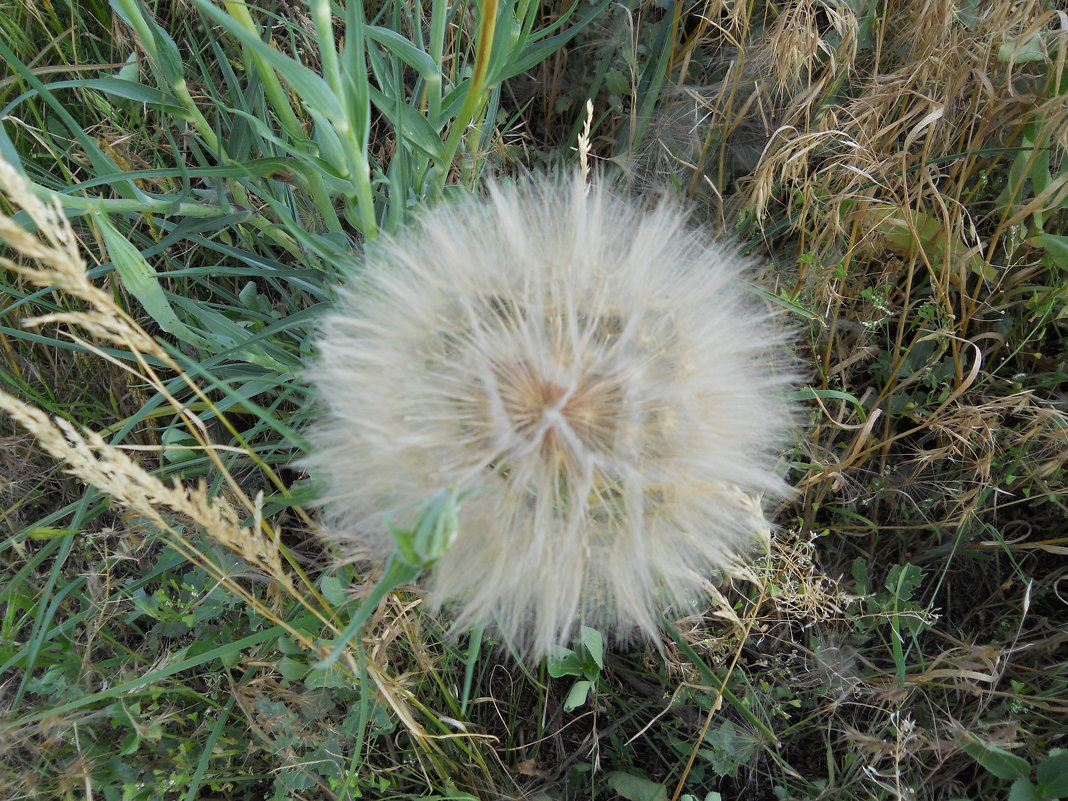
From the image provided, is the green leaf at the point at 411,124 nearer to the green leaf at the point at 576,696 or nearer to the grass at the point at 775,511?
the grass at the point at 775,511

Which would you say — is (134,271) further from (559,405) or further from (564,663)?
(564,663)

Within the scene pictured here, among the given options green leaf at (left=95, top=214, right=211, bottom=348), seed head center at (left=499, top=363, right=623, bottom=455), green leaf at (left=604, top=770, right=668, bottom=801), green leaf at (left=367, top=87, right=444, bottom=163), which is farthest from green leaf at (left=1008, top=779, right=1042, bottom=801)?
green leaf at (left=95, top=214, right=211, bottom=348)

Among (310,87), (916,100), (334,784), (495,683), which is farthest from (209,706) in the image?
(916,100)

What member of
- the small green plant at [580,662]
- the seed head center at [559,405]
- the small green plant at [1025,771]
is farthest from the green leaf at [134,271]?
the small green plant at [1025,771]

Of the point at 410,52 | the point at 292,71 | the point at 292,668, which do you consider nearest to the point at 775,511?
the point at 292,668

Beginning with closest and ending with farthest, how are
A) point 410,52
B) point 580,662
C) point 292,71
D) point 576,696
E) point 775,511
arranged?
point 292,71
point 410,52
point 576,696
point 580,662
point 775,511

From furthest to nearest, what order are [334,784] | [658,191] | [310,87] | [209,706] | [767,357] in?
[658,191], [209,706], [334,784], [767,357], [310,87]

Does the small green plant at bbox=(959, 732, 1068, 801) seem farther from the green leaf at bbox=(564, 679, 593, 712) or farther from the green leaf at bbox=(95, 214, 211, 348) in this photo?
the green leaf at bbox=(95, 214, 211, 348)

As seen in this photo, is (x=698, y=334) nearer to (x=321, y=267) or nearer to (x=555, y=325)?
(x=555, y=325)
